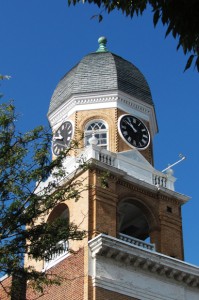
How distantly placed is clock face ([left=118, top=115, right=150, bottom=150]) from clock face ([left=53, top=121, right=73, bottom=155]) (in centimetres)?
263

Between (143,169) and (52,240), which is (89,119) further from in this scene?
(52,240)

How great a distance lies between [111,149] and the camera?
3134 centimetres

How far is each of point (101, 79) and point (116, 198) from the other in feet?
26.5

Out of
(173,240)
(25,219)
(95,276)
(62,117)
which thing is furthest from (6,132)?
(62,117)

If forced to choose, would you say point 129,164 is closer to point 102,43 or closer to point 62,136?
point 62,136

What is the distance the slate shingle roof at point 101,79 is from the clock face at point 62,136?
5.13 ft

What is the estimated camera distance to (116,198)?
1121 inches

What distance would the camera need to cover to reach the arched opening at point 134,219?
30.3 meters

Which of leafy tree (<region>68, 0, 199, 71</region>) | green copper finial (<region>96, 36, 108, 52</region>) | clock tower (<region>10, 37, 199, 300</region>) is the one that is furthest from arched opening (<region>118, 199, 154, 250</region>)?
leafy tree (<region>68, 0, 199, 71</region>)

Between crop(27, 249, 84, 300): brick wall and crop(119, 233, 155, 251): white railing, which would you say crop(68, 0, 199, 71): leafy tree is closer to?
crop(27, 249, 84, 300): brick wall

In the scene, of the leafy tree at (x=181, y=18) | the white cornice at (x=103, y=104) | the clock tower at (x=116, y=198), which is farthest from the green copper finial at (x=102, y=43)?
the leafy tree at (x=181, y=18)

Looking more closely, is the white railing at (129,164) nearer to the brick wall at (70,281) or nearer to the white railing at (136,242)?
the white railing at (136,242)

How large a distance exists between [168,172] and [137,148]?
1.99 m

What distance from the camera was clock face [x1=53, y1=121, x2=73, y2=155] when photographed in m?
32.3
